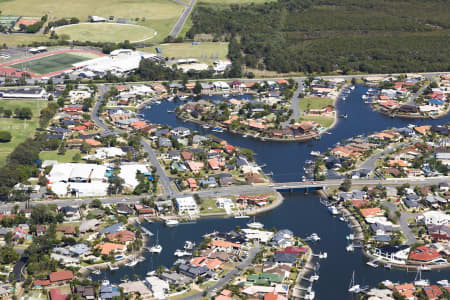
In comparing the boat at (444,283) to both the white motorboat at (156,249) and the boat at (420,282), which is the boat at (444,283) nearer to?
the boat at (420,282)

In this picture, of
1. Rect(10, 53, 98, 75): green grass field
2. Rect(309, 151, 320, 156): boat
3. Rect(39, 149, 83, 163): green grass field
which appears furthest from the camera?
Rect(10, 53, 98, 75): green grass field

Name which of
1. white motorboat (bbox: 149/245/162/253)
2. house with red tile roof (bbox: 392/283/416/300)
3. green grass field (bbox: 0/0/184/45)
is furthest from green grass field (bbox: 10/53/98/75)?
house with red tile roof (bbox: 392/283/416/300)

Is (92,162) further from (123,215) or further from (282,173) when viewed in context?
(282,173)

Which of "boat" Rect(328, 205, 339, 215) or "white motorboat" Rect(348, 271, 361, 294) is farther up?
"boat" Rect(328, 205, 339, 215)

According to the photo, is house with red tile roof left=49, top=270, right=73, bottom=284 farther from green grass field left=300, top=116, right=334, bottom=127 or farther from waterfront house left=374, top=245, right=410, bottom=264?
green grass field left=300, top=116, right=334, bottom=127

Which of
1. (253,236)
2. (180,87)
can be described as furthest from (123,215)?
(180,87)

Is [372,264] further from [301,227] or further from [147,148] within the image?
[147,148]
